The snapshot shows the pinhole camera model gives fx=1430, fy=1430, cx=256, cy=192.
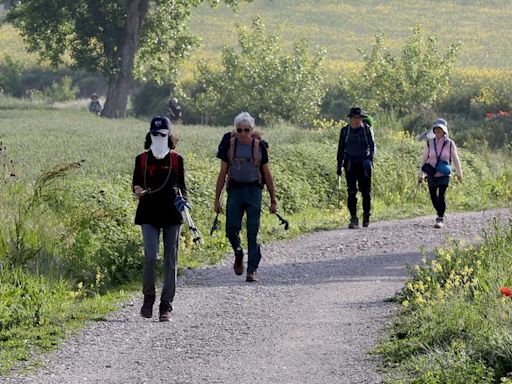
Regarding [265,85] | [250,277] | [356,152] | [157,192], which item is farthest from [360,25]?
[157,192]

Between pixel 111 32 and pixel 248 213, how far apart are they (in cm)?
3873

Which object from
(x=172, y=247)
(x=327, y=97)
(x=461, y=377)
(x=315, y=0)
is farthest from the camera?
(x=315, y=0)

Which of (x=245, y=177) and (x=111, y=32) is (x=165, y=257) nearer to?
(x=245, y=177)

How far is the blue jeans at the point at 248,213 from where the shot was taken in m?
15.2

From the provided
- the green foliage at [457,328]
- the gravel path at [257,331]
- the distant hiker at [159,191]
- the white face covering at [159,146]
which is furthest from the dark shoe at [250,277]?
the white face covering at [159,146]

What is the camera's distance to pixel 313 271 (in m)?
16.5

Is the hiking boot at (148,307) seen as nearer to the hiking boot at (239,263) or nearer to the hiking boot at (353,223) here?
the hiking boot at (239,263)

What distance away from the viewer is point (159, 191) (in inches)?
501

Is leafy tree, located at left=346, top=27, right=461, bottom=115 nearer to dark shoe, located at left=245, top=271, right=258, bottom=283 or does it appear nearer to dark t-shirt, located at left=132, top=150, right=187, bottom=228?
dark shoe, located at left=245, top=271, right=258, bottom=283

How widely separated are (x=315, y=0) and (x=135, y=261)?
9295 centimetres

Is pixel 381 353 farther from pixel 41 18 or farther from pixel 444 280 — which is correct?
pixel 41 18

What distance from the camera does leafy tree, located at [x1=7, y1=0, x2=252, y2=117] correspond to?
51828mm

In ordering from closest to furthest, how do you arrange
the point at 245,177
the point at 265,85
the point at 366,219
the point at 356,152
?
1. the point at 245,177
2. the point at 356,152
3. the point at 366,219
4. the point at 265,85

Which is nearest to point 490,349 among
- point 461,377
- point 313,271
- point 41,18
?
point 461,377
